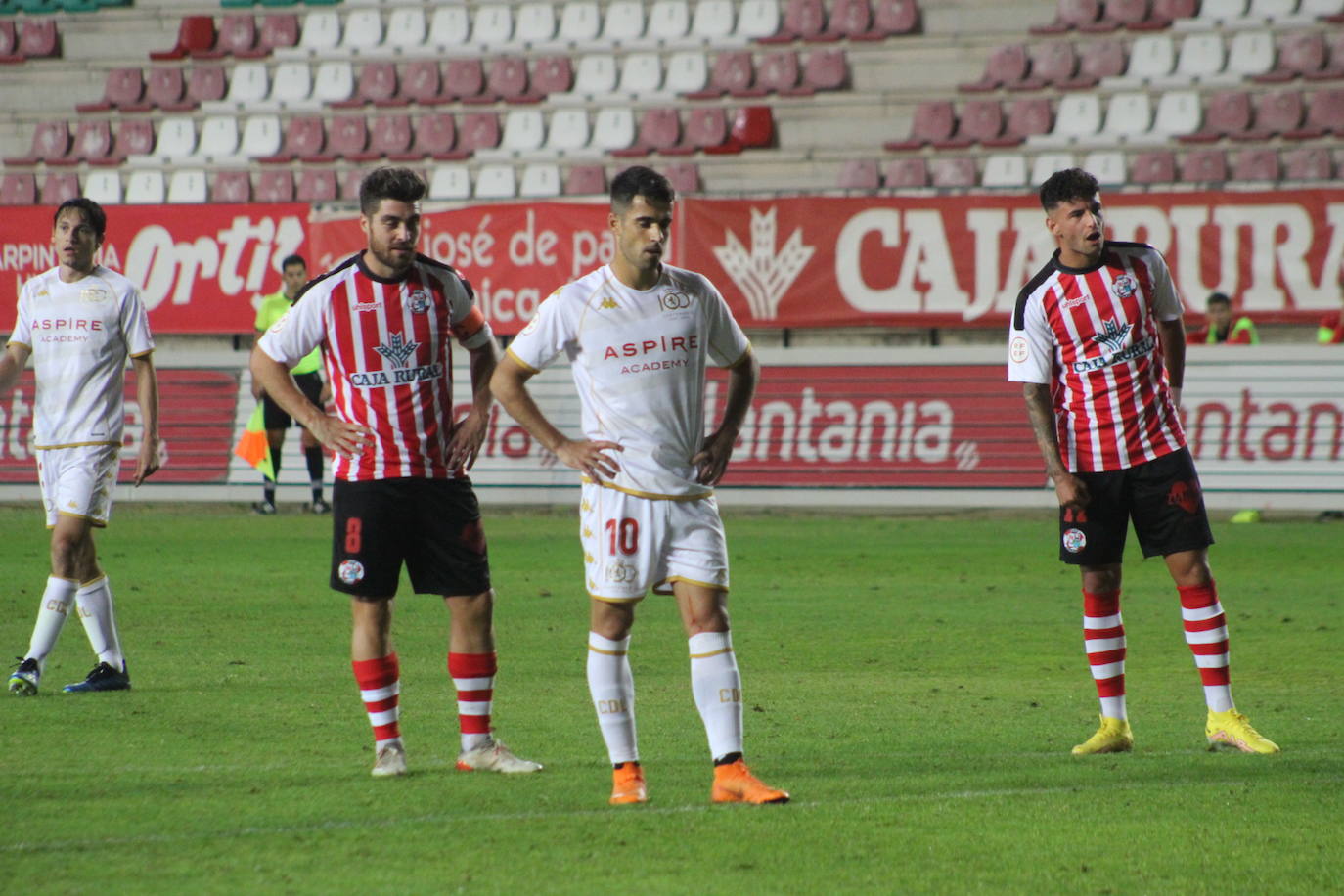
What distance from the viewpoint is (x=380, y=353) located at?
560cm

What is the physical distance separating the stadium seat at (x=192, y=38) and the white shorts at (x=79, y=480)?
18.4 meters

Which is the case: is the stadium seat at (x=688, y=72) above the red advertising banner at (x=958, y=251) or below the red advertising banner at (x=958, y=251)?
above

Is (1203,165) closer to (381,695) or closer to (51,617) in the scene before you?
(51,617)

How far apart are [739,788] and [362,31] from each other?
2084 cm

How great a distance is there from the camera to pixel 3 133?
80.7 feet

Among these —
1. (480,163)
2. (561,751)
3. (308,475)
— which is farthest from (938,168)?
(561,751)

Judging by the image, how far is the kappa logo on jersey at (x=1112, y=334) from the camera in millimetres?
6195

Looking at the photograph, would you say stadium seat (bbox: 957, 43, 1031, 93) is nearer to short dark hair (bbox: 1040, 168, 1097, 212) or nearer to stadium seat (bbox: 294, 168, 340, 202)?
stadium seat (bbox: 294, 168, 340, 202)

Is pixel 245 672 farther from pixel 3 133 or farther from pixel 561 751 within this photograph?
pixel 3 133

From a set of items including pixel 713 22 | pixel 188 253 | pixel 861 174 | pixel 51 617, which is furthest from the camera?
pixel 713 22

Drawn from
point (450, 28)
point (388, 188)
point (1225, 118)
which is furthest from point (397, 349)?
point (450, 28)

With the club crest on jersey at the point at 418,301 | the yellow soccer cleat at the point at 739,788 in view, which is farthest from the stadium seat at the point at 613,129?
the yellow soccer cleat at the point at 739,788

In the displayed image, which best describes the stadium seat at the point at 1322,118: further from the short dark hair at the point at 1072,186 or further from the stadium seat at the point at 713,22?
the short dark hair at the point at 1072,186

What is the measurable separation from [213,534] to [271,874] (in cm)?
1072
